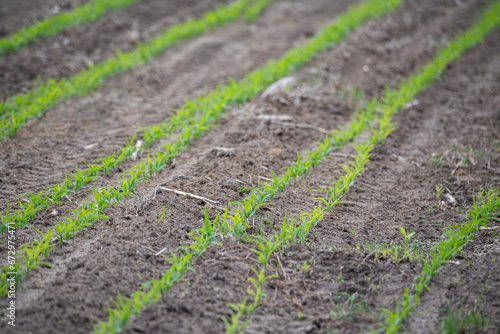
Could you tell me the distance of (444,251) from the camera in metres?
3.61

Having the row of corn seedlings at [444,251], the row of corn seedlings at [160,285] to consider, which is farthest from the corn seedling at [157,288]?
the row of corn seedlings at [444,251]

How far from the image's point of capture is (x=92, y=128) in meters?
5.70

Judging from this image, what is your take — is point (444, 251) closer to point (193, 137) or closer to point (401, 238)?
point (401, 238)

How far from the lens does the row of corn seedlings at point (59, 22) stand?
7.99 m

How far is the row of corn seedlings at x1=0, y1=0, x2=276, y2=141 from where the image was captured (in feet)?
18.8

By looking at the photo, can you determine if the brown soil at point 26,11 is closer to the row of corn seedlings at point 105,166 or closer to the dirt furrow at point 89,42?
the dirt furrow at point 89,42

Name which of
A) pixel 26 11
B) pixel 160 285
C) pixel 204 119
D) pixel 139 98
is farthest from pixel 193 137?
pixel 26 11

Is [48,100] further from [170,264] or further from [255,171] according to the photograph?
[170,264]

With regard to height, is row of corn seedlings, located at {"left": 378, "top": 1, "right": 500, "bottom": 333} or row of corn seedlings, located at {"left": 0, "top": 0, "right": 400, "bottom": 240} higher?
row of corn seedlings, located at {"left": 0, "top": 0, "right": 400, "bottom": 240}

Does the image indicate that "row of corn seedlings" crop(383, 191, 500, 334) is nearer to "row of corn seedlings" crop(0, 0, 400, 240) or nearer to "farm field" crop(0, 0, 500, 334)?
"farm field" crop(0, 0, 500, 334)

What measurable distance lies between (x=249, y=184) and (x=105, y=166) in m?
1.65

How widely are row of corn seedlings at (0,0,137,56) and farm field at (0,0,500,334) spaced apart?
14cm

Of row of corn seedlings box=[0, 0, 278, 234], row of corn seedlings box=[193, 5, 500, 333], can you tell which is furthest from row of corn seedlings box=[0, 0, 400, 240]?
row of corn seedlings box=[193, 5, 500, 333]

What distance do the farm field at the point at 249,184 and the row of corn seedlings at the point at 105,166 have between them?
0.10ft
